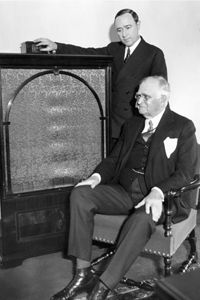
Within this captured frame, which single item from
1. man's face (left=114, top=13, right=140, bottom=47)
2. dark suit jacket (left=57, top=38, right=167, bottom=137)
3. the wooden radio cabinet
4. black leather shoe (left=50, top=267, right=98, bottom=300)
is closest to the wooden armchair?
black leather shoe (left=50, top=267, right=98, bottom=300)

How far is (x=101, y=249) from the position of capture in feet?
11.7

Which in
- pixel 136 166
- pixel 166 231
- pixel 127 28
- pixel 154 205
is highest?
pixel 127 28

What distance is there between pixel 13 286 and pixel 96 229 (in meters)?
0.66

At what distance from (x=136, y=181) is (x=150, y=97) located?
0.55m

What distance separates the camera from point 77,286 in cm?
278

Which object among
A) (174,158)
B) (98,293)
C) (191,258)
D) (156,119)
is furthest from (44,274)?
(156,119)

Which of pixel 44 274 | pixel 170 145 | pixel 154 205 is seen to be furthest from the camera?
pixel 44 274

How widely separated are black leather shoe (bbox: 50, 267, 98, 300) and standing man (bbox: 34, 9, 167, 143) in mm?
1117

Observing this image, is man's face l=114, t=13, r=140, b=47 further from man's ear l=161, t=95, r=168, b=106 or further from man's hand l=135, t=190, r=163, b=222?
man's hand l=135, t=190, r=163, b=222

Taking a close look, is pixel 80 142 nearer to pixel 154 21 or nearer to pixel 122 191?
pixel 122 191

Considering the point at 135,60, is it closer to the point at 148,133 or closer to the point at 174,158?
the point at 148,133

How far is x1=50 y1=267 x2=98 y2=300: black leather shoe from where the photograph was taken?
2.75 metres

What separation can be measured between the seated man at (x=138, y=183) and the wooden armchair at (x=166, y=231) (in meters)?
0.06

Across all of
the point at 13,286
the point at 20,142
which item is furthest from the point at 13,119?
the point at 13,286
